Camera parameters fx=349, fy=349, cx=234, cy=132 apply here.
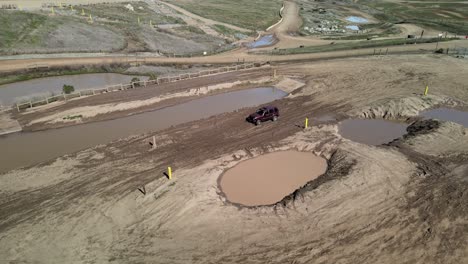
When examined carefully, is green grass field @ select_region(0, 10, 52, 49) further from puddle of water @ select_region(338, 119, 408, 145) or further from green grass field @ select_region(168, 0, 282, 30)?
puddle of water @ select_region(338, 119, 408, 145)

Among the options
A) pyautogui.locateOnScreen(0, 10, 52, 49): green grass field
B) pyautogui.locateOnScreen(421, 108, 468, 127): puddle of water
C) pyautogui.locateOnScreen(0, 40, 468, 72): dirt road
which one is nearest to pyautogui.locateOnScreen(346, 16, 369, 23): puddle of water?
pyautogui.locateOnScreen(0, 40, 468, 72): dirt road

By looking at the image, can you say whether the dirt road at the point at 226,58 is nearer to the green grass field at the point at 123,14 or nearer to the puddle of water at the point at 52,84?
the puddle of water at the point at 52,84

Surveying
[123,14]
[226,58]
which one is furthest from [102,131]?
[123,14]

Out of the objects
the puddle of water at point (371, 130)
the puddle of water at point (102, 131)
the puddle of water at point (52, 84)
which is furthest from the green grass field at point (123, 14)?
the puddle of water at point (371, 130)

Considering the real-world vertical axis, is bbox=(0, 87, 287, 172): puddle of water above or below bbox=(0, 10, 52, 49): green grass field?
below

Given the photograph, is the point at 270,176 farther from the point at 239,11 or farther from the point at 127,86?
the point at 239,11

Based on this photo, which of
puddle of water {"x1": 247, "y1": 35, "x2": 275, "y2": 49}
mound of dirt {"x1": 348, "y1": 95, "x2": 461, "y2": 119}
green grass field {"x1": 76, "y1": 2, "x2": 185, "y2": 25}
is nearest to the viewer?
mound of dirt {"x1": 348, "y1": 95, "x2": 461, "y2": 119}
